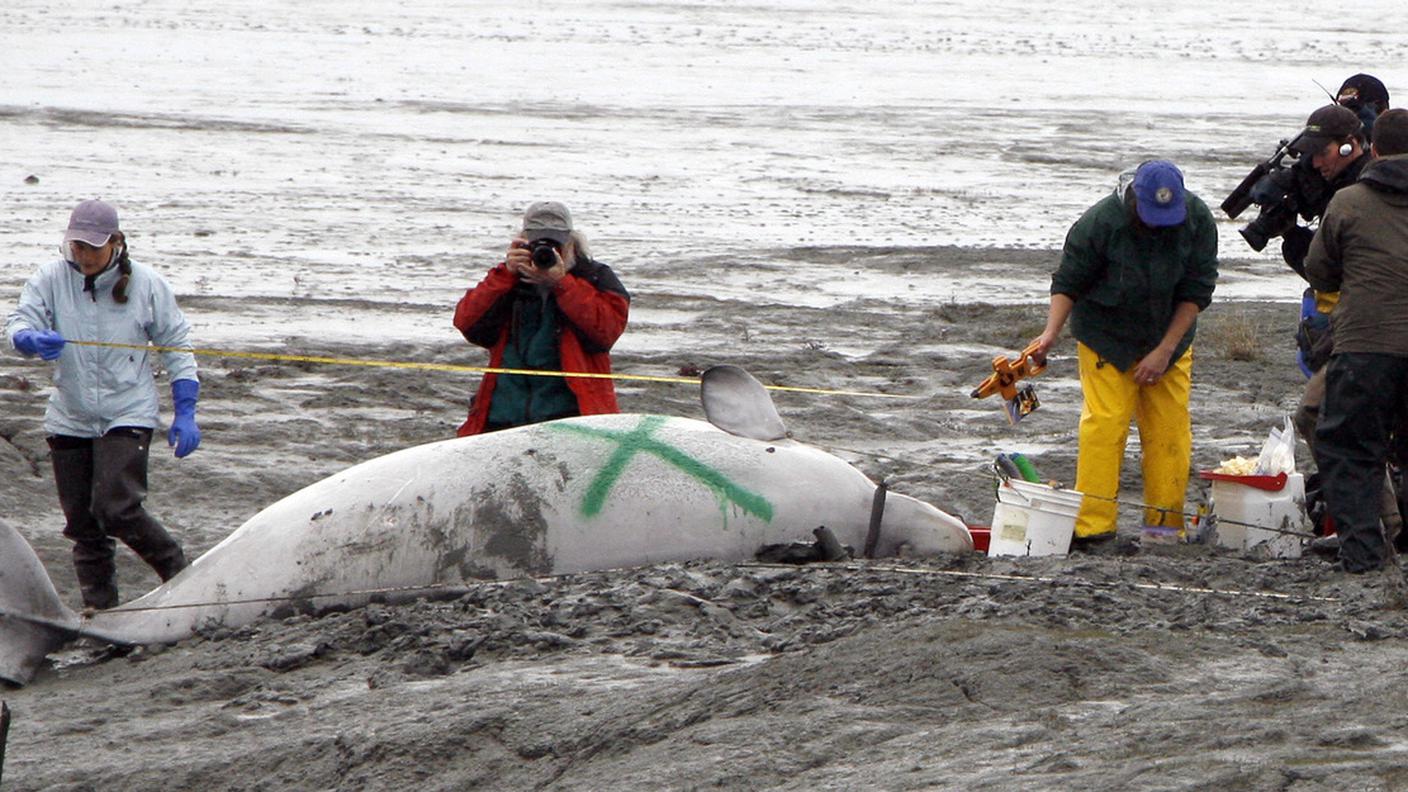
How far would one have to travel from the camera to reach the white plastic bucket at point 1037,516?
8102mm

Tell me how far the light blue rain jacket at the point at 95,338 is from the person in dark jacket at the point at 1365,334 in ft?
15.0

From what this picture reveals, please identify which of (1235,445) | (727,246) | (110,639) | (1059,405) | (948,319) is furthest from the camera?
(727,246)

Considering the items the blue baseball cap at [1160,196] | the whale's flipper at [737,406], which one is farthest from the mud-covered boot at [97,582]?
the blue baseball cap at [1160,196]

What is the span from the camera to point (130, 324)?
783cm

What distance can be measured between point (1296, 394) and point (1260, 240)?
130 inches

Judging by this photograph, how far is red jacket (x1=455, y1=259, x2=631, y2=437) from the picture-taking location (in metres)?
8.05

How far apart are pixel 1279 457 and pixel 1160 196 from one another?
1.28m

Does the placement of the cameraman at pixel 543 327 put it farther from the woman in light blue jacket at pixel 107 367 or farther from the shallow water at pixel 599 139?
the shallow water at pixel 599 139

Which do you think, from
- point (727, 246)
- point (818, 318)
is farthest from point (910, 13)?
point (818, 318)

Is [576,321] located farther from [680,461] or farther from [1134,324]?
[1134,324]

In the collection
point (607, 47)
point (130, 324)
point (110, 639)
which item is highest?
point (607, 47)

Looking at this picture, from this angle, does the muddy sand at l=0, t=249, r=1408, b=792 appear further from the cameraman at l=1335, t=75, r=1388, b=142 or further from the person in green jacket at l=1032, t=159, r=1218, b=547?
the cameraman at l=1335, t=75, r=1388, b=142

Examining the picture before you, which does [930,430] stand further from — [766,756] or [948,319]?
[766,756]

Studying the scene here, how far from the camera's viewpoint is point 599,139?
22.5 meters
